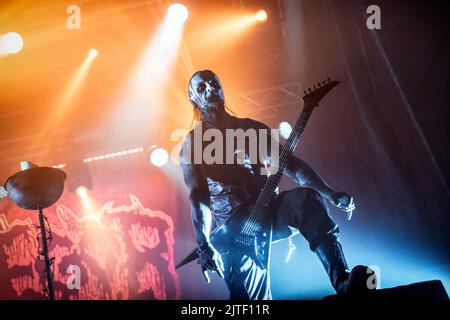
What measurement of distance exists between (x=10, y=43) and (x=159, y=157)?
2660mm

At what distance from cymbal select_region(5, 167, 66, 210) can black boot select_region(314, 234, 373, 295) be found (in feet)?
7.74

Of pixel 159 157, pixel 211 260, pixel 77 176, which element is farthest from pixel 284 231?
pixel 77 176

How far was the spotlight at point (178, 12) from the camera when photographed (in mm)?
5387

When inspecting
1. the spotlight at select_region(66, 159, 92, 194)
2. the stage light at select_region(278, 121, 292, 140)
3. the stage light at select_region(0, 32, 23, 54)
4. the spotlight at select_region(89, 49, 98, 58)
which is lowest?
the spotlight at select_region(66, 159, 92, 194)

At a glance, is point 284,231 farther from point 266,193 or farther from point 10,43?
point 10,43

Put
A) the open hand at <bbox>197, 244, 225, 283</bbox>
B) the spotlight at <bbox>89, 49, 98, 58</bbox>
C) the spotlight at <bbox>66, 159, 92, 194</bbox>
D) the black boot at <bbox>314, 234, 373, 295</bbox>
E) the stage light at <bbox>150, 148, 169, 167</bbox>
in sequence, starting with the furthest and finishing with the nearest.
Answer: the spotlight at <bbox>66, 159, 92, 194</bbox> < the stage light at <bbox>150, 148, 169, 167</bbox> < the spotlight at <bbox>89, 49, 98, 58</bbox> < the open hand at <bbox>197, 244, 225, 283</bbox> < the black boot at <bbox>314, 234, 373, 295</bbox>

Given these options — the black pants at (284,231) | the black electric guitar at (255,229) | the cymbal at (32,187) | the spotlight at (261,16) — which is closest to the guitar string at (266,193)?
the black electric guitar at (255,229)

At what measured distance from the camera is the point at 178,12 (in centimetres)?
544

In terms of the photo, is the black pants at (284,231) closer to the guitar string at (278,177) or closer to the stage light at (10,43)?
Answer: the guitar string at (278,177)

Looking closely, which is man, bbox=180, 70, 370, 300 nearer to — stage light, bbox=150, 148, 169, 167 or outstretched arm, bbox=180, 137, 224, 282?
outstretched arm, bbox=180, 137, 224, 282

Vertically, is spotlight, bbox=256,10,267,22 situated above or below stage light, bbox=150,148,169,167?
above

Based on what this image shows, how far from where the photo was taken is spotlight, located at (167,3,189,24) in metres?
5.39

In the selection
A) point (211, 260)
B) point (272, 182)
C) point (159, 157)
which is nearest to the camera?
point (211, 260)

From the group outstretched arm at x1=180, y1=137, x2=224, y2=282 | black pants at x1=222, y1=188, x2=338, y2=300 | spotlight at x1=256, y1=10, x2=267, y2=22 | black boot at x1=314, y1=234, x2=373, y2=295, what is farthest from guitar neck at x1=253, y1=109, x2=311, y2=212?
spotlight at x1=256, y1=10, x2=267, y2=22
